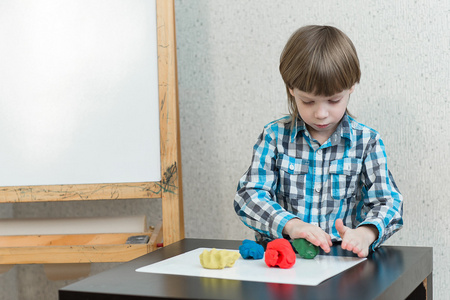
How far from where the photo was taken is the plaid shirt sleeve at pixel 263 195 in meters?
0.92

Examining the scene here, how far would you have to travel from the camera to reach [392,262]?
0.76m

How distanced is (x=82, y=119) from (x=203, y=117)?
1.12 feet

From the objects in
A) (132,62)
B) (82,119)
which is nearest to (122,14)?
(132,62)

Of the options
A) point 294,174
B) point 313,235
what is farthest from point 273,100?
point 313,235

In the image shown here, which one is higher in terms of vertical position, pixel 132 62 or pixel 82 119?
pixel 132 62

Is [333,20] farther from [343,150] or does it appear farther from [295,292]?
[295,292]

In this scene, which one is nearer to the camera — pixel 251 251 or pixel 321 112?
pixel 251 251

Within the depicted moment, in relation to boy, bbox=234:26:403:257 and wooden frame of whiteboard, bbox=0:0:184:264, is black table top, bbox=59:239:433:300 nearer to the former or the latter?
boy, bbox=234:26:403:257

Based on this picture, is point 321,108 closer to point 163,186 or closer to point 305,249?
point 305,249

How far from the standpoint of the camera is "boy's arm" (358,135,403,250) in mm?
877

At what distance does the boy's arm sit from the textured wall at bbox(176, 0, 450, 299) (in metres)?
0.26

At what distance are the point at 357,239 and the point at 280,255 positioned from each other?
0.15m

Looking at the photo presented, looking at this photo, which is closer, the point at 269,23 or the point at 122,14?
the point at 122,14

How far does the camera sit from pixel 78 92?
1.12 meters
